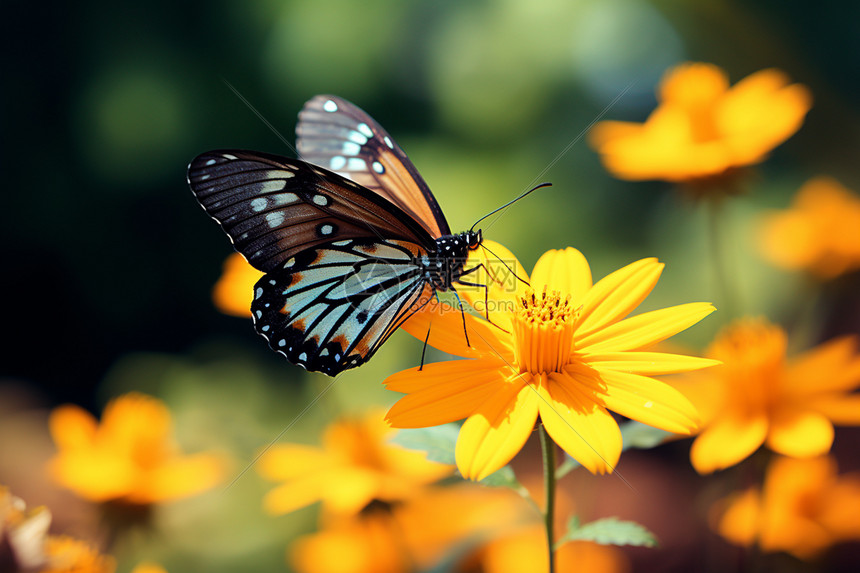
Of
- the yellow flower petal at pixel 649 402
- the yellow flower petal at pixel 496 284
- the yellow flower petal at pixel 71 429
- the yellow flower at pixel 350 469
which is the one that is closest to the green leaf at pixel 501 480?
the yellow flower petal at pixel 649 402

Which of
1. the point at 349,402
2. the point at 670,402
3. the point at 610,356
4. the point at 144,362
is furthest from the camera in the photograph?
the point at 144,362

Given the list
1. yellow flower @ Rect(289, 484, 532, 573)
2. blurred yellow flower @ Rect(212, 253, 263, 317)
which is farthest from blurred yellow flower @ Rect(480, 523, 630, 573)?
blurred yellow flower @ Rect(212, 253, 263, 317)

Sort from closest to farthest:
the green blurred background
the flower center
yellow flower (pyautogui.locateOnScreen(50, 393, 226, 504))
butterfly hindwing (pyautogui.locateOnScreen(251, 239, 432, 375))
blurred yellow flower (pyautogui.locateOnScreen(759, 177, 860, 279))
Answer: the flower center → butterfly hindwing (pyautogui.locateOnScreen(251, 239, 432, 375)) → yellow flower (pyautogui.locateOnScreen(50, 393, 226, 504)) → blurred yellow flower (pyautogui.locateOnScreen(759, 177, 860, 279)) → the green blurred background

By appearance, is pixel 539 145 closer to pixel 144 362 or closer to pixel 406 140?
pixel 406 140

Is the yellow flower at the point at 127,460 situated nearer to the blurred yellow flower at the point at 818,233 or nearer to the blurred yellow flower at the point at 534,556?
the blurred yellow flower at the point at 534,556

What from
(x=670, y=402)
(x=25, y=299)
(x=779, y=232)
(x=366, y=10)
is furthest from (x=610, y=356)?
(x=25, y=299)

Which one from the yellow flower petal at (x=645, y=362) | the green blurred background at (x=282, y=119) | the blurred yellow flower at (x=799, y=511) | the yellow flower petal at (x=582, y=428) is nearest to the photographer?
the yellow flower petal at (x=582, y=428)

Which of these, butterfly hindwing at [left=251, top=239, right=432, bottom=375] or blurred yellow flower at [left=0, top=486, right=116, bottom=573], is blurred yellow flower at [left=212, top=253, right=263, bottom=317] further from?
blurred yellow flower at [left=0, top=486, right=116, bottom=573]
